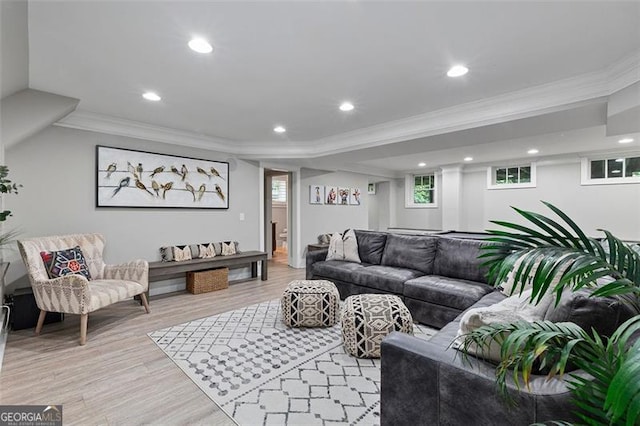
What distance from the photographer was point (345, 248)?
4523mm

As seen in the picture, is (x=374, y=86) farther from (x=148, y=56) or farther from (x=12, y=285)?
(x=12, y=285)

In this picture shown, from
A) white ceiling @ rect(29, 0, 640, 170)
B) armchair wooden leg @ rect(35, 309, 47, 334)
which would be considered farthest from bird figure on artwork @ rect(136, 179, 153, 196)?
armchair wooden leg @ rect(35, 309, 47, 334)

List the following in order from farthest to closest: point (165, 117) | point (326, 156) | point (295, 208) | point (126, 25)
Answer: point (295, 208)
point (326, 156)
point (165, 117)
point (126, 25)

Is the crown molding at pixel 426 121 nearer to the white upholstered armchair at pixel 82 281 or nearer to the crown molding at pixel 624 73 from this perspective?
the crown molding at pixel 624 73

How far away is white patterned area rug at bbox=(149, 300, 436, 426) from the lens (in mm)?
1855

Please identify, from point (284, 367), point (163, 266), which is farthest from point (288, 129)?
point (284, 367)

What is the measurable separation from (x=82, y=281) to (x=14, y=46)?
74.7 inches

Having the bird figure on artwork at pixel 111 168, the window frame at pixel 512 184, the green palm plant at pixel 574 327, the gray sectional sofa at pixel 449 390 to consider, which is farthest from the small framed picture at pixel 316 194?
the green palm plant at pixel 574 327

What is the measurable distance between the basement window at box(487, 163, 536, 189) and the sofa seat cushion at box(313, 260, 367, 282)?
487 centimetres

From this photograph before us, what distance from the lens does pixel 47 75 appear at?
8.73ft

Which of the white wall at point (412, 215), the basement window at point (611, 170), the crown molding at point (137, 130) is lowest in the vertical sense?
the white wall at point (412, 215)

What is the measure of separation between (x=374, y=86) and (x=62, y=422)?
337 cm

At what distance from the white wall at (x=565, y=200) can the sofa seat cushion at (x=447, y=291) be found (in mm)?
4266

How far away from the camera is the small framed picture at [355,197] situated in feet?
25.3
